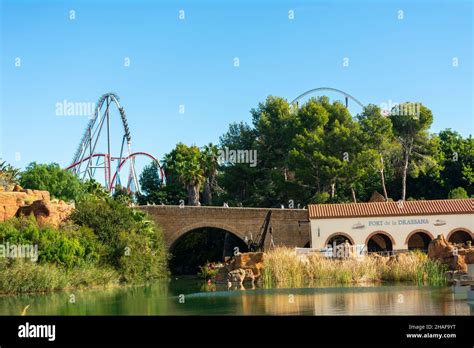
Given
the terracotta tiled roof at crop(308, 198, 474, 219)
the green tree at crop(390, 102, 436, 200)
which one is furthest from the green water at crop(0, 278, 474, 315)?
the green tree at crop(390, 102, 436, 200)

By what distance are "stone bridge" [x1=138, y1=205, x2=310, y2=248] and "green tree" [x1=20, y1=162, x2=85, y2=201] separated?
18.4 feet

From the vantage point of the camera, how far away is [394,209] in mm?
42594

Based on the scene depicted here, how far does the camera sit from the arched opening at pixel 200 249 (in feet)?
172

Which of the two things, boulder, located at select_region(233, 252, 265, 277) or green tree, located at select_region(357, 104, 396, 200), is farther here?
green tree, located at select_region(357, 104, 396, 200)

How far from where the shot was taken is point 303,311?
19328 millimetres

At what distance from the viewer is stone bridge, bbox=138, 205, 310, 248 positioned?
45875 mm

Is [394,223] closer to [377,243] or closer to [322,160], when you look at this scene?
[377,243]

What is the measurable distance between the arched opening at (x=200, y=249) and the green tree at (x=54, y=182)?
8.04 m

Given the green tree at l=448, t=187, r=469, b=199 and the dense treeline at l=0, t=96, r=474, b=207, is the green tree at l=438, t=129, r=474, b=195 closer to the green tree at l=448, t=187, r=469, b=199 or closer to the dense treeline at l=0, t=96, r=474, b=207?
the dense treeline at l=0, t=96, r=474, b=207

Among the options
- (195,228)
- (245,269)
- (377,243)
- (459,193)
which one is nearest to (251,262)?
(245,269)

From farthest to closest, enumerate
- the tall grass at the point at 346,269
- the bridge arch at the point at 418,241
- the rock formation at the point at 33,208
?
the bridge arch at the point at 418,241
the rock formation at the point at 33,208
the tall grass at the point at 346,269

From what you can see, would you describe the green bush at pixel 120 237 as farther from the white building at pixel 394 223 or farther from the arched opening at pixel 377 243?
the arched opening at pixel 377 243

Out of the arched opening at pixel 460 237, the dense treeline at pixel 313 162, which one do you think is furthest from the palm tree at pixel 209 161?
the arched opening at pixel 460 237

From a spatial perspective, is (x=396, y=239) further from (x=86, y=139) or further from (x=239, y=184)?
(x=86, y=139)
